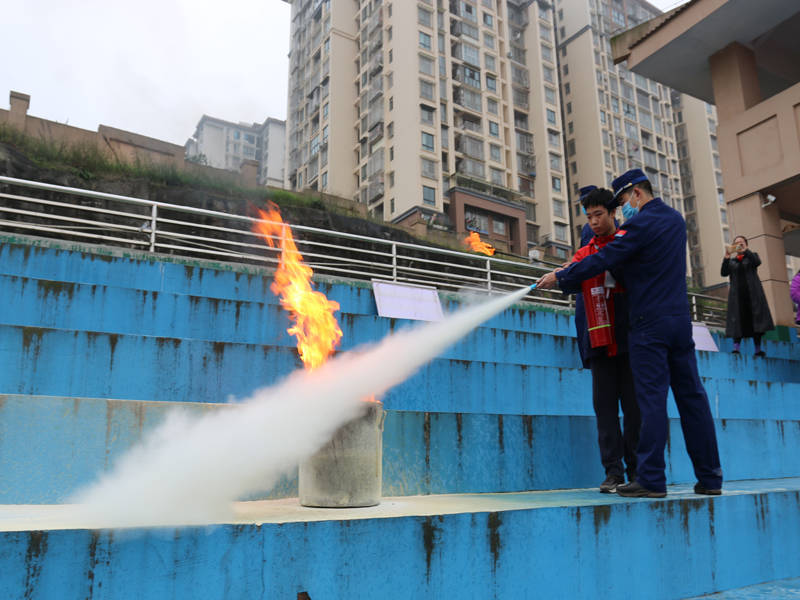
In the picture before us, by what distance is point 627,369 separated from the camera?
4.04 m

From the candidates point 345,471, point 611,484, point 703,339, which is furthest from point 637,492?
point 703,339

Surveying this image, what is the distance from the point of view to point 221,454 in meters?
2.93

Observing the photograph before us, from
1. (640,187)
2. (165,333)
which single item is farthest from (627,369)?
(165,333)

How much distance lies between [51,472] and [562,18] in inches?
2838

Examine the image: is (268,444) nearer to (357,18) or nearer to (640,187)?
(640,187)

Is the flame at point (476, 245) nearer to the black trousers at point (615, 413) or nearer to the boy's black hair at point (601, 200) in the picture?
the boy's black hair at point (601, 200)

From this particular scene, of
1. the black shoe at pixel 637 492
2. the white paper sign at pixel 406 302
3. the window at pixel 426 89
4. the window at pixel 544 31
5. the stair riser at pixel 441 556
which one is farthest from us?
the window at pixel 544 31

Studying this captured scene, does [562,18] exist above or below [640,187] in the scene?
above

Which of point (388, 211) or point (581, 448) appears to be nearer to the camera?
point (581, 448)

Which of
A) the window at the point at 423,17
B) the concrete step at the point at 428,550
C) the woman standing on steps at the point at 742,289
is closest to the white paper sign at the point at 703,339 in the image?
the woman standing on steps at the point at 742,289

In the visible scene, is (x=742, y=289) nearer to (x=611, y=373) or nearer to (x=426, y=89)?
(x=611, y=373)

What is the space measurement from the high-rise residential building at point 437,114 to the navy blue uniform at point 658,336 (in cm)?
3778

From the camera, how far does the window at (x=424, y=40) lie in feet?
152

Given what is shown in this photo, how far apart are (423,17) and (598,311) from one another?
48.8 meters
